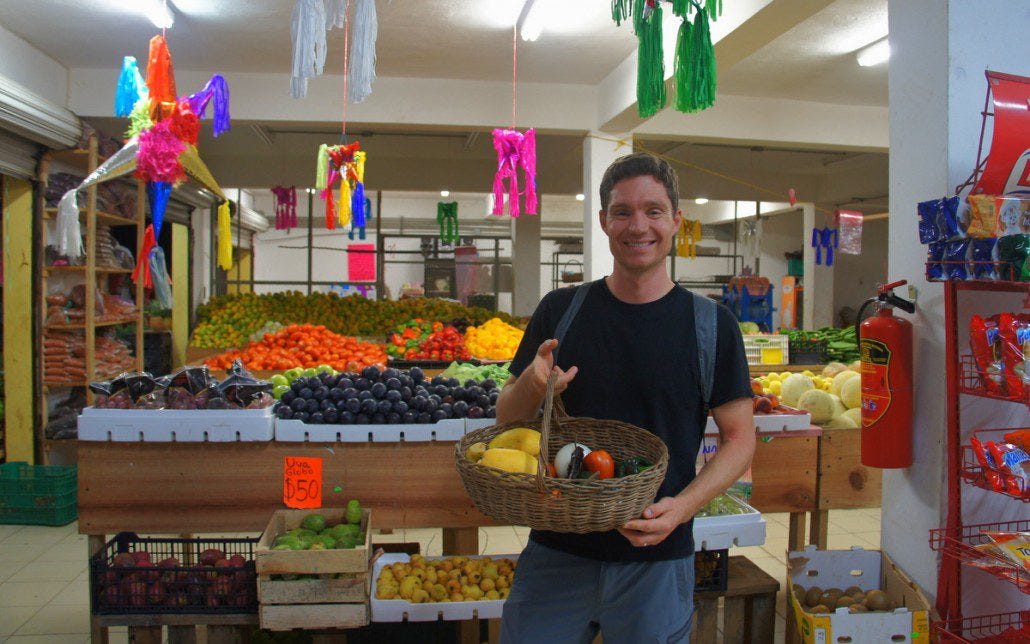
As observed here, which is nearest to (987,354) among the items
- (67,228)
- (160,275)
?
(67,228)

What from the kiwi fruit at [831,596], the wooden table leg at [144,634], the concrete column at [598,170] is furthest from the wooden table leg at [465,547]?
the concrete column at [598,170]

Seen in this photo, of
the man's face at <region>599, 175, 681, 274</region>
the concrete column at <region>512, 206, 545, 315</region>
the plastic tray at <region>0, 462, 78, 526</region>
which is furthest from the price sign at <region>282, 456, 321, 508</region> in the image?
the concrete column at <region>512, 206, 545, 315</region>

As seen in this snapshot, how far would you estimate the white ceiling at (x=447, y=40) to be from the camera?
470 centimetres

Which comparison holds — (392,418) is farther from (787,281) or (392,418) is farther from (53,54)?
(787,281)

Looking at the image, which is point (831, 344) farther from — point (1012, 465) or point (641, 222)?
point (641, 222)

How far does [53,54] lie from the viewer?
18.4 feet

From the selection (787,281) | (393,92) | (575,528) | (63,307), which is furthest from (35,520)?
(787,281)

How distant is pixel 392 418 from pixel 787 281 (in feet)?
29.8

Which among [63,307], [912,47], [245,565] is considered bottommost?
[245,565]

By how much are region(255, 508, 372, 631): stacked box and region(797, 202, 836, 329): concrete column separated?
10001 millimetres

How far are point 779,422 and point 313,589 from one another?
6.57 feet

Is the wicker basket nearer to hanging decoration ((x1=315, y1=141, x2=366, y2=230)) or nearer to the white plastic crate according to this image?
hanging decoration ((x1=315, y1=141, x2=366, y2=230))

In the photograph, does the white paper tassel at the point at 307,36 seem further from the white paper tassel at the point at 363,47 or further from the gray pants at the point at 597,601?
the gray pants at the point at 597,601

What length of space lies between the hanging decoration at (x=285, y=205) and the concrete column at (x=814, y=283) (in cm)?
773
